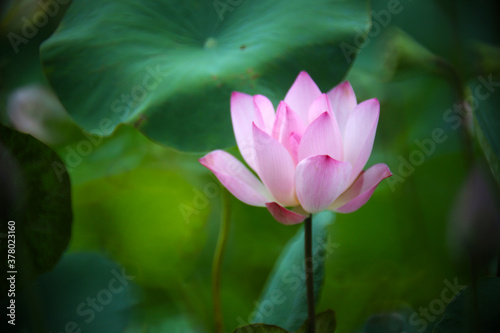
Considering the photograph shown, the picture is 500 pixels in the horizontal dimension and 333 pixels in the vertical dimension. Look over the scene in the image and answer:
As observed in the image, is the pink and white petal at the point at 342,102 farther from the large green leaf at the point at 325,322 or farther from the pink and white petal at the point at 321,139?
the large green leaf at the point at 325,322

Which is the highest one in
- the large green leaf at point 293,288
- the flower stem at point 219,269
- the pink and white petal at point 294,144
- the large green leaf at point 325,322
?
the pink and white petal at point 294,144

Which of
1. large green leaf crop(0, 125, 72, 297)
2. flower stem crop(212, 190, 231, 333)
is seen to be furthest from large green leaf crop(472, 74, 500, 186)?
large green leaf crop(0, 125, 72, 297)

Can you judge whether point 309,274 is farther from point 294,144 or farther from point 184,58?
point 184,58

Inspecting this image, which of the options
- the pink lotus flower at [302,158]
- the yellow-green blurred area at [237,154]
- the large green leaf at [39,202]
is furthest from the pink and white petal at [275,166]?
the large green leaf at [39,202]

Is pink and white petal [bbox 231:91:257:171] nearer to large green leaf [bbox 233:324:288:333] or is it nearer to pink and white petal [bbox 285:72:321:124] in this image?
pink and white petal [bbox 285:72:321:124]

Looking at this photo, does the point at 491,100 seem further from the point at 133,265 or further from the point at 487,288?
the point at 133,265

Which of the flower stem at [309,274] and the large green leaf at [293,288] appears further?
the large green leaf at [293,288]

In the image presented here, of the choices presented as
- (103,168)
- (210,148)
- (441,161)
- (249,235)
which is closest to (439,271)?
(441,161)
